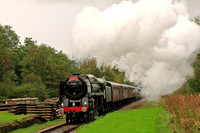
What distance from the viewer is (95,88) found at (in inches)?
766

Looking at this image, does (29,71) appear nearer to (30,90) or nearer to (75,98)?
(30,90)

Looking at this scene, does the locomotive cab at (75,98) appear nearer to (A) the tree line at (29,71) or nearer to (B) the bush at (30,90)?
(A) the tree line at (29,71)

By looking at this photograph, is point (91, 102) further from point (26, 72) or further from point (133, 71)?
point (26, 72)

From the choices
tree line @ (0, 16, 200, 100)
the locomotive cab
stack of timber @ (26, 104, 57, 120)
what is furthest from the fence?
tree line @ (0, 16, 200, 100)

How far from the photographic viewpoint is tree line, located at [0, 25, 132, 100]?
130 feet

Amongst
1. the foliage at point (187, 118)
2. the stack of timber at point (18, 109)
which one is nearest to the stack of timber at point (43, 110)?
the stack of timber at point (18, 109)

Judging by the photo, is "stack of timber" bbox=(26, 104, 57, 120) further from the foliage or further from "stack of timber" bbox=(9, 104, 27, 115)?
the foliage

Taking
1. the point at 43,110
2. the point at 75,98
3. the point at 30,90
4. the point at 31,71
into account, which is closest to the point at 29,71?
the point at 31,71

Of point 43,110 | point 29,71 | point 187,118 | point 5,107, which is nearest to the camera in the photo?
point 187,118

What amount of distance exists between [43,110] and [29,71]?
33.1 meters

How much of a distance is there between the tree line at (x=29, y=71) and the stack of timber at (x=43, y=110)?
1608cm

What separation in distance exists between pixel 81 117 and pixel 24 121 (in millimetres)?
4195

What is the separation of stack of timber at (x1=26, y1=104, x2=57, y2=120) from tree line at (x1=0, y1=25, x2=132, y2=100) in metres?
16.1

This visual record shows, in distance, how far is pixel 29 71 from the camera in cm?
5047
